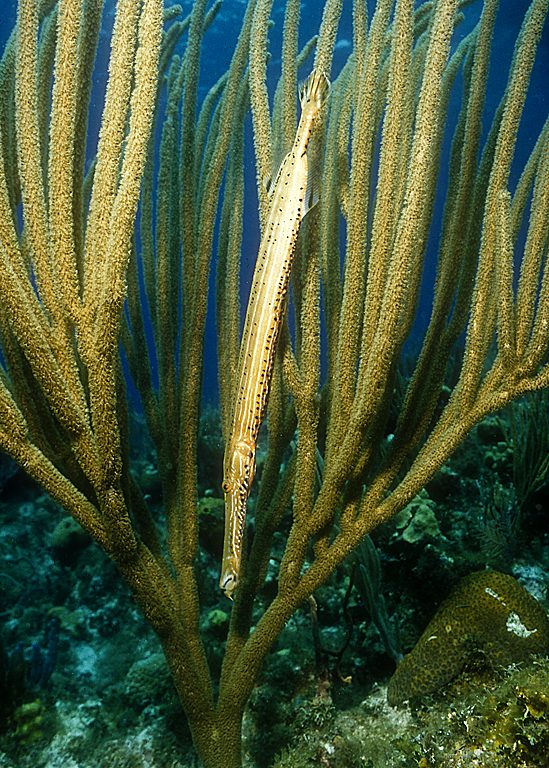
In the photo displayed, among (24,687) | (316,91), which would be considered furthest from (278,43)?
(24,687)

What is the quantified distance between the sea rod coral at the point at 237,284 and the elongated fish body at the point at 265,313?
16 cm

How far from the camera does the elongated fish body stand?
2.16m

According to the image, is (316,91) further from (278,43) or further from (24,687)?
(278,43)

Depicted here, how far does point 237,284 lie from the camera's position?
3.27 m

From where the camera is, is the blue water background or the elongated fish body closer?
the elongated fish body

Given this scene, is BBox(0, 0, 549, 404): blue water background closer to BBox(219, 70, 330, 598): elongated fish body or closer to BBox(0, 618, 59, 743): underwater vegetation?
BBox(0, 618, 59, 743): underwater vegetation

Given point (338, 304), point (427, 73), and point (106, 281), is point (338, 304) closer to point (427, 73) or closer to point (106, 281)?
point (427, 73)

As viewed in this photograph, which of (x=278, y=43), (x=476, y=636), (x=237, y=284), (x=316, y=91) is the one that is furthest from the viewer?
(x=278, y=43)

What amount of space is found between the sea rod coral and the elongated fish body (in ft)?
0.52

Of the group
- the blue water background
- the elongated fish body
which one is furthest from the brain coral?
the blue water background

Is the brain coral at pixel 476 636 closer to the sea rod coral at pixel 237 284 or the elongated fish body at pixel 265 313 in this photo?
the sea rod coral at pixel 237 284

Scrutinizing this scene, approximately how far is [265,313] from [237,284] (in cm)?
116

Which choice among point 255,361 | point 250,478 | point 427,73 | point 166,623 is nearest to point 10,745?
point 166,623

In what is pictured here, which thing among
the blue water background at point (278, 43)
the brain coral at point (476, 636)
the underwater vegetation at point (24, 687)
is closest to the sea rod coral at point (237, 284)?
the brain coral at point (476, 636)
